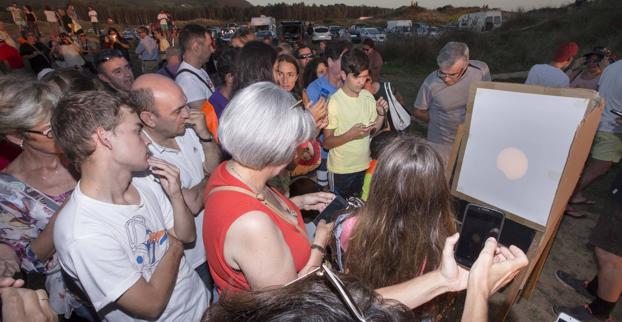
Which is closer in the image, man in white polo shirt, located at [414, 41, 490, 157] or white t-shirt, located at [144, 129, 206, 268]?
white t-shirt, located at [144, 129, 206, 268]

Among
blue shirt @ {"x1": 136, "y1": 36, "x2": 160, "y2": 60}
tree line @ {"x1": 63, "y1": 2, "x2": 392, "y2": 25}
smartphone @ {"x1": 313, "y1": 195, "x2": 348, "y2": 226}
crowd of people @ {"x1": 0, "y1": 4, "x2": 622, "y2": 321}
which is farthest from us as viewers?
tree line @ {"x1": 63, "y1": 2, "x2": 392, "y2": 25}

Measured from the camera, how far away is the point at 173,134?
6.79ft

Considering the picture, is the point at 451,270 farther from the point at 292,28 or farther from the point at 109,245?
the point at 292,28

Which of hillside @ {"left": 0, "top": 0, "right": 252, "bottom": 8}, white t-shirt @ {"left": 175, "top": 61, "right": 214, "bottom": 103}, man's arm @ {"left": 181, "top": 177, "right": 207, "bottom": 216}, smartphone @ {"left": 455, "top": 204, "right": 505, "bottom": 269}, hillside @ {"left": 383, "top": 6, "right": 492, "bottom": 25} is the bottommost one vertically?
man's arm @ {"left": 181, "top": 177, "right": 207, "bottom": 216}

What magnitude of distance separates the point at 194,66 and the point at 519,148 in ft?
11.3

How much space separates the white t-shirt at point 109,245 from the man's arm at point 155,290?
3cm

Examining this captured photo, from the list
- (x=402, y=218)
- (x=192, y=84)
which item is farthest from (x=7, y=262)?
(x=192, y=84)

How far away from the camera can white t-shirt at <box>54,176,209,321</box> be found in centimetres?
122

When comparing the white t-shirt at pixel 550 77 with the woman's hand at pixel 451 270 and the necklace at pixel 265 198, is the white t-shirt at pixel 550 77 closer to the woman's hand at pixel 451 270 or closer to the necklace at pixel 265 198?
the woman's hand at pixel 451 270

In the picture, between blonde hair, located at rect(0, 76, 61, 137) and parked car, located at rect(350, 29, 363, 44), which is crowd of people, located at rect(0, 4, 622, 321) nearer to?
blonde hair, located at rect(0, 76, 61, 137)

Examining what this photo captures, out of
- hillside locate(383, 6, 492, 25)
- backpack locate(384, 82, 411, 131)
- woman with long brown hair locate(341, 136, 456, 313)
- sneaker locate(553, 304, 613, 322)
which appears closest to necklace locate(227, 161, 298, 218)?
woman with long brown hair locate(341, 136, 456, 313)

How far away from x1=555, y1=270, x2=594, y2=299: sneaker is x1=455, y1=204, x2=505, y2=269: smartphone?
2.53 metres

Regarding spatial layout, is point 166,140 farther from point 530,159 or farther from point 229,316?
point 530,159

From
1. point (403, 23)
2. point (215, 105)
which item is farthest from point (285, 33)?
point (215, 105)
